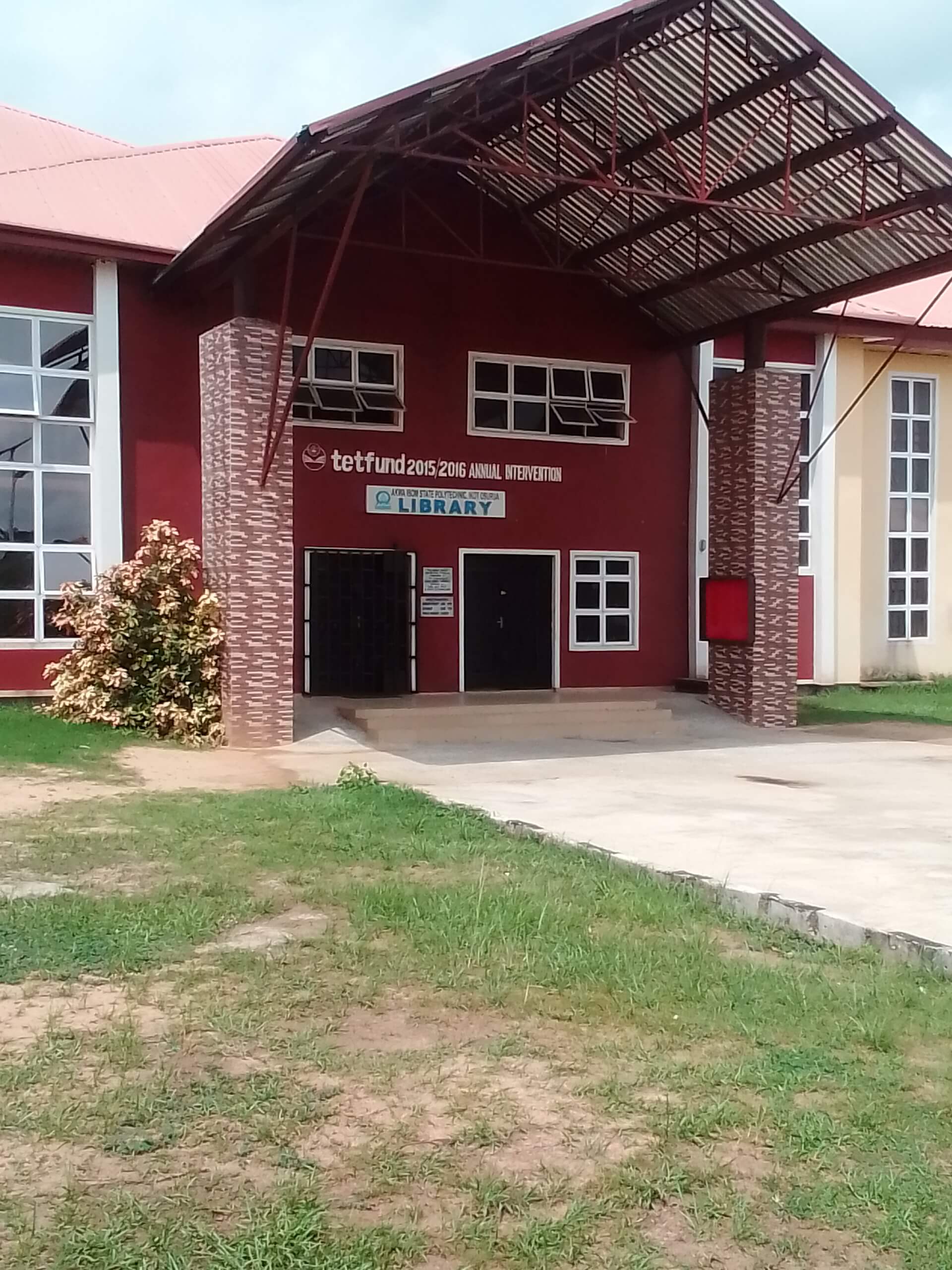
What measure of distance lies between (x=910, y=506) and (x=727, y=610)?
6.51 metres

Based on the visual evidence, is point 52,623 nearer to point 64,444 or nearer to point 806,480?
point 64,444

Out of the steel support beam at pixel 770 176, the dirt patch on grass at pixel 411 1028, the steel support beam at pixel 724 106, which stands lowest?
the dirt patch on grass at pixel 411 1028

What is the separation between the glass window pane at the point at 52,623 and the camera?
14633mm

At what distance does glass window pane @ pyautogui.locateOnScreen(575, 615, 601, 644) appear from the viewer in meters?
17.8

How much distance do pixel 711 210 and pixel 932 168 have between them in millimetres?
2706

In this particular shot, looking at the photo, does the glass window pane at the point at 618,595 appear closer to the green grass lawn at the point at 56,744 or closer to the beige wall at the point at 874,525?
the beige wall at the point at 874,525

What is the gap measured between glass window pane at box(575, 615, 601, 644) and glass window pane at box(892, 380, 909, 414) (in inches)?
279

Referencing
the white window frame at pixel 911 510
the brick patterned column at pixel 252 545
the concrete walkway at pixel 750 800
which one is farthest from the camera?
the white window frame at pixel 911 510

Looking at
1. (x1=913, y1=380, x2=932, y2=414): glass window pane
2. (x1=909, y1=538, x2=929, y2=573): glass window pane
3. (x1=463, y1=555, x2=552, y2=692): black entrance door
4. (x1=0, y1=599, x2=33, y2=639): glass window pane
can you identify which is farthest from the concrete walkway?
(x1=913, y1=380, x2=932, y2=414): glass window pane

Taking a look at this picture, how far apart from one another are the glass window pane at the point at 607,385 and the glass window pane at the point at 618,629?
305cm

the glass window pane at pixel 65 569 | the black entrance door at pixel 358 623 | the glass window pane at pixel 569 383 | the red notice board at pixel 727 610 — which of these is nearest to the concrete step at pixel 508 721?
the black entrance door at pixel 358 623

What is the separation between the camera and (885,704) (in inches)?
733

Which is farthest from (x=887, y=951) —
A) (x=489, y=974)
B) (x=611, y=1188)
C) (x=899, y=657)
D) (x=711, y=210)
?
(x=899, y=657)

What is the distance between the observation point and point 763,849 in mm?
7449
